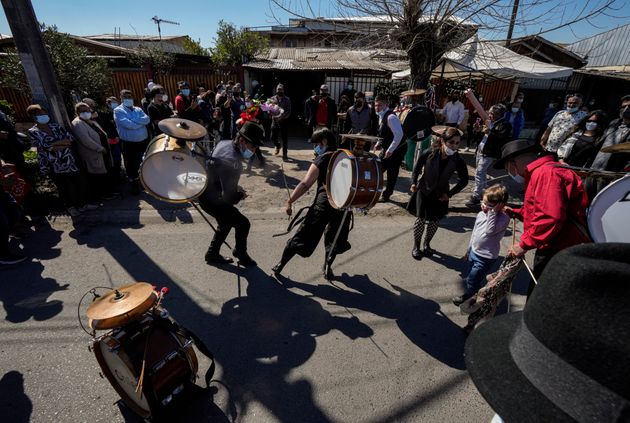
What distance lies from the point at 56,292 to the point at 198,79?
41.1 feet

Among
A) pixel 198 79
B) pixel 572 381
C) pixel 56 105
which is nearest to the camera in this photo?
pixel 572 381

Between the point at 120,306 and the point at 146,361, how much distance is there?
0.42 meters

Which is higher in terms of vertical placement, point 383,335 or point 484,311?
point 484,311

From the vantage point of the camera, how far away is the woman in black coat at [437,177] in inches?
163

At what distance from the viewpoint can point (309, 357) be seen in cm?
306

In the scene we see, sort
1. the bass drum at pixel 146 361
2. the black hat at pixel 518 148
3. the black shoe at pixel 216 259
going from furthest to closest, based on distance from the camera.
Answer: the black shoe at pixel 216 259, the black hat at pixel 518 148, the bass drum at pixel 146 361

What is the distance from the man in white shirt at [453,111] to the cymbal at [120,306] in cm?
831

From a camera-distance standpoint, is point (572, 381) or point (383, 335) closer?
point (572, 381)

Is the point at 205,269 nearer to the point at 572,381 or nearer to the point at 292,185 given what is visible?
the point at 292,185

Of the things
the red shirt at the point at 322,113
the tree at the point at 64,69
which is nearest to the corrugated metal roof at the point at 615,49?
the red shirt at the point at 322,113

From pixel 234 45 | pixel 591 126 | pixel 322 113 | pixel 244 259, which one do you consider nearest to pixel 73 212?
pixel 244 259

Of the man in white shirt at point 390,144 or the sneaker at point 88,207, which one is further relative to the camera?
the man in white shirt at point 390,144

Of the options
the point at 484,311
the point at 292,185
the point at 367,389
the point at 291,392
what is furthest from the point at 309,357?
the point at 292,185

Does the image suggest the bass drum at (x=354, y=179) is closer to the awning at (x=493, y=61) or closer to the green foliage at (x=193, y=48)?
the awning at (x=493, y=61)
